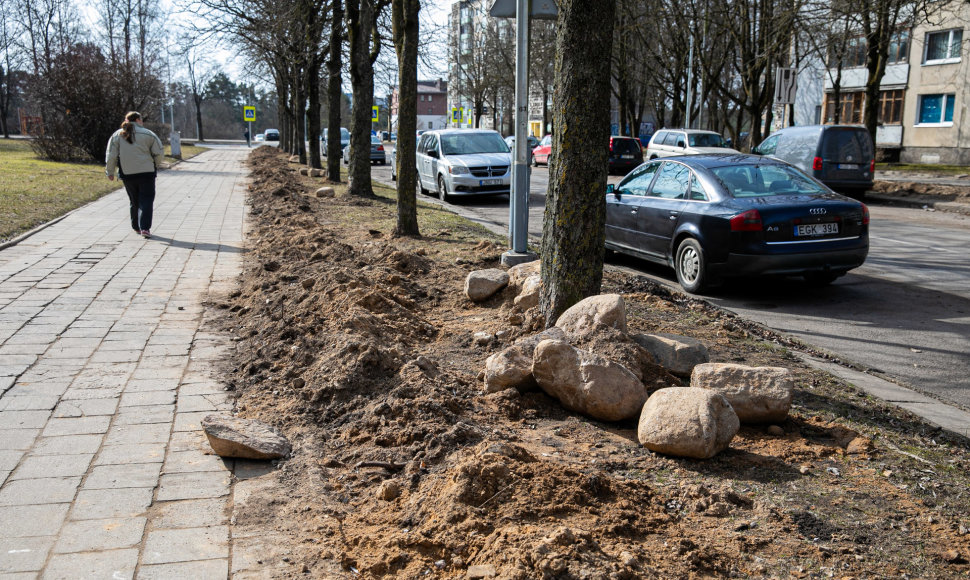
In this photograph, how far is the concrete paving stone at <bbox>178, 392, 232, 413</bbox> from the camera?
5.10 metres

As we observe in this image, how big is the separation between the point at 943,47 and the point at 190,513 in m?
46.2

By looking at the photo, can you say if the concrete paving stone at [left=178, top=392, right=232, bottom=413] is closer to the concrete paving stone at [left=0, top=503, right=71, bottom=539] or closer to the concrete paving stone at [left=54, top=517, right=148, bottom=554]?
the concrete paving stone at [left=0, top=503, right=71, bottom=539]

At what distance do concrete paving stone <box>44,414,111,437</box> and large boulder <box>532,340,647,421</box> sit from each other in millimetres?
2603

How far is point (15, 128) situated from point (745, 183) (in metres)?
88.3

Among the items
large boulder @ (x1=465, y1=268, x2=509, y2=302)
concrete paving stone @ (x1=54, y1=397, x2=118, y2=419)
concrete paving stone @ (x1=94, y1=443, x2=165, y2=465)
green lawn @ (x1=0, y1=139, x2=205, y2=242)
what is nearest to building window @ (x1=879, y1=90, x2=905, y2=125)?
green lawn @ (x1=0, y1=139, x2=205, y2=242)

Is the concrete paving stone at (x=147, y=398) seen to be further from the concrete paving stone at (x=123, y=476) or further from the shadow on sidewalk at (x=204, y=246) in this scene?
the shadow on sidewalk at (x=204, y=246)

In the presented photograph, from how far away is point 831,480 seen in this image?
3.89 m

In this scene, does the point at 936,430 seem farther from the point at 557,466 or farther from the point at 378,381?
the point at 378,381

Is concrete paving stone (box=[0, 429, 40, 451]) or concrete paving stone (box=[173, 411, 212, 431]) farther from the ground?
concrete paving stone (box=[173, 411, 212, 431])

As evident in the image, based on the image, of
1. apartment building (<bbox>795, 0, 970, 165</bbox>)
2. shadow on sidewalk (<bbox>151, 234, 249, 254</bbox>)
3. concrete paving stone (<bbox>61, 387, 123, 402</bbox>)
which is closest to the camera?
concrete paving stone (<bbox>61, 387, 123, 402</bbox>)

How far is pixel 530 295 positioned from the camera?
6.57 m

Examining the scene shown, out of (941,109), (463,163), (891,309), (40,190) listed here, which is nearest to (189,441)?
(891,309)

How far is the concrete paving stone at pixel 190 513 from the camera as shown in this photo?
3.58 meters

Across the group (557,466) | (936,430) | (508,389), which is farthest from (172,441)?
(936,430)
